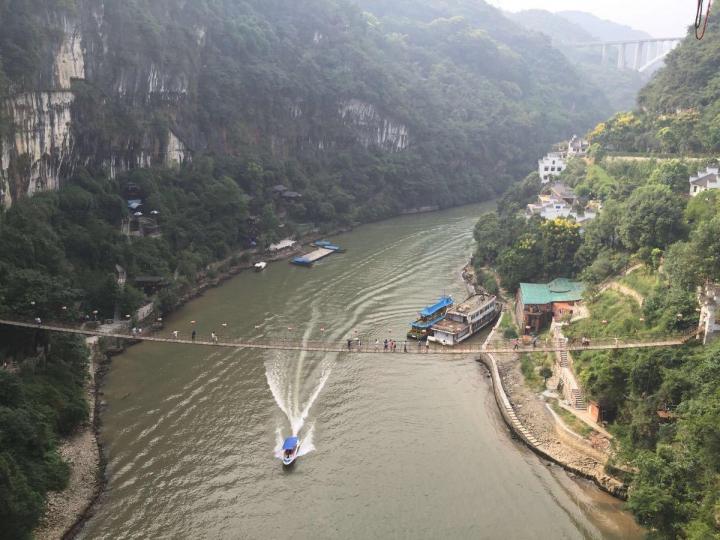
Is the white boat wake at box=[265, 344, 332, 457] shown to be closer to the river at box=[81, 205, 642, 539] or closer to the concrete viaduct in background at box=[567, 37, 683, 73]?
the river at box=[81, 205, 642, 539]

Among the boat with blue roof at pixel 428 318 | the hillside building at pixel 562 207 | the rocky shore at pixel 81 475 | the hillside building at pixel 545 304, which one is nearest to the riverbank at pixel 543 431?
the hillside building at pixel 545 304

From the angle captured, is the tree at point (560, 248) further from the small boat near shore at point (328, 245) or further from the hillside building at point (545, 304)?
the small boat near shore at point (328, 245)

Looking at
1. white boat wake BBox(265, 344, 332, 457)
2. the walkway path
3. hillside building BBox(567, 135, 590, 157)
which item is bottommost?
white boat wake BBox(265, 344, 332, 457)

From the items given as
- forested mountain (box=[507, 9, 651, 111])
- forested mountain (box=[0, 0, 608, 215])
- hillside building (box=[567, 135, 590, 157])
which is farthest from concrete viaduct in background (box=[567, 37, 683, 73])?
hillside building (box=[567, 135, 590, 157])

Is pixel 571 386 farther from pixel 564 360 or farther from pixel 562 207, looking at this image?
pixel 562 207

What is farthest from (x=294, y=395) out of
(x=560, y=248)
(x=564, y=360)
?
(x=560, y=248)

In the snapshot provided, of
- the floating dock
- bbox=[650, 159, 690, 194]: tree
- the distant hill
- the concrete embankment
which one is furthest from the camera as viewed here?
the distant hill

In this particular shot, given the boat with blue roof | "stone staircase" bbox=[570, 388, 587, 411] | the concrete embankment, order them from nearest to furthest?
the concrete embankment < "stone staircase" bbox=[570, 388, 587, 411] < the boat with blue roof
